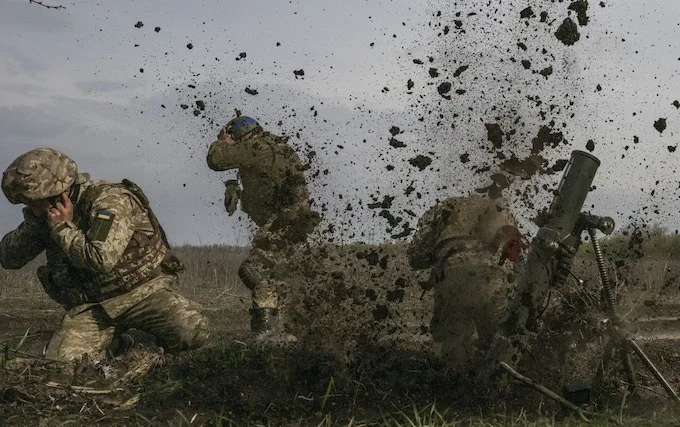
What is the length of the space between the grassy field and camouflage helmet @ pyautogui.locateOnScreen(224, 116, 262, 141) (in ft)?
5.29

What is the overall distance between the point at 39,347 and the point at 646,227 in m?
5.69

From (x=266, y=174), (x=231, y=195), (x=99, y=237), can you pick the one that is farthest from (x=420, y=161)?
(x=99, y=237)

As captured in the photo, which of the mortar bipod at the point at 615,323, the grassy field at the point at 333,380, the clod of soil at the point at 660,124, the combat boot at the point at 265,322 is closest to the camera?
the grassy field at the point at 333,380

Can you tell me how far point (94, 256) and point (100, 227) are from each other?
0.70ft

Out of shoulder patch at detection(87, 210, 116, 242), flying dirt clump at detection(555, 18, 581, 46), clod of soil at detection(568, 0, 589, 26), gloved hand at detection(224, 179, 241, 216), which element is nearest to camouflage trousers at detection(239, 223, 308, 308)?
gloved hand at detection(224, 179, 241, 216)

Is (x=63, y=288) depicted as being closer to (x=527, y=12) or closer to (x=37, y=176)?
(x=37, y=176)

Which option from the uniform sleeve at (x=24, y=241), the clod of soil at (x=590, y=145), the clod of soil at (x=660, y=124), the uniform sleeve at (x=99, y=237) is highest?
the clod of soil at (x=660, y=124)

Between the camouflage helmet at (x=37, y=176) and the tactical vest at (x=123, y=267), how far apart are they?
231mm

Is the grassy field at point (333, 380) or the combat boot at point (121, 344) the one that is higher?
the grassy field at point (333, 380)

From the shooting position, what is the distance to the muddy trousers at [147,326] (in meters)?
6.54

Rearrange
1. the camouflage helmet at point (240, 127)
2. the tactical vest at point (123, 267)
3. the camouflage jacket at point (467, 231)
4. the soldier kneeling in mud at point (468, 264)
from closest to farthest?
the tactical vest at point (123, 267) → the soldier kneeling in mud at point (468, 264) → the camouflage jacket at point (467, 231) → the camouflage helmet at point (240, 127)

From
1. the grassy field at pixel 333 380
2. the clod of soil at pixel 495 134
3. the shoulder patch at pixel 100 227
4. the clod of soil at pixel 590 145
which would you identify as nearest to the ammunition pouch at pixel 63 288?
the grassy field at pixel 333 380

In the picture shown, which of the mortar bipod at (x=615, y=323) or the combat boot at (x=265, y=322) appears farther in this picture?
the combat boot at (x=265, y=322)

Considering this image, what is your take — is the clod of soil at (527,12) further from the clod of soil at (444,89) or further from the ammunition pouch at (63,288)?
the ammunition pouch at (63,288)
